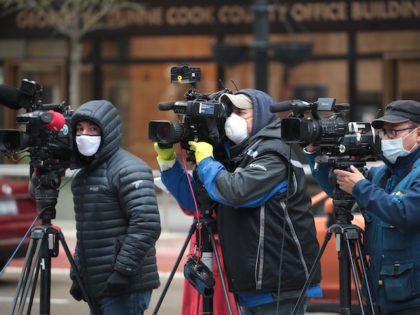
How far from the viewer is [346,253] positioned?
224 inches

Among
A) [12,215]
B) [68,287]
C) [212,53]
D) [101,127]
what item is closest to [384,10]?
[212,53]

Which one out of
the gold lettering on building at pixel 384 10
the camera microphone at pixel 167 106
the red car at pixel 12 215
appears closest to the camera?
the camera microphone at pixel 167 106

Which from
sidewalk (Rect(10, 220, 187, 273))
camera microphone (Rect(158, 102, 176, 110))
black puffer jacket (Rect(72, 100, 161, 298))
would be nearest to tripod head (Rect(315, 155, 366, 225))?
camera microphone (Rect(158, 102, 176, 110))

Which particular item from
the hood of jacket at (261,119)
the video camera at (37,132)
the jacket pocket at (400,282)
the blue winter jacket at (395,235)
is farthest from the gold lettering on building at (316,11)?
the jacket pocket at (400,282)

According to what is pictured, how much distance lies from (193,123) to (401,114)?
1143 millimetres

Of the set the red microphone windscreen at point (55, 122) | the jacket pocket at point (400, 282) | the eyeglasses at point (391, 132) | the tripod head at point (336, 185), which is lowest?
the jacket pocket at point (400, 282)

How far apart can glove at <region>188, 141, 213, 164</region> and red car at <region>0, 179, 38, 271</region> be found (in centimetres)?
561

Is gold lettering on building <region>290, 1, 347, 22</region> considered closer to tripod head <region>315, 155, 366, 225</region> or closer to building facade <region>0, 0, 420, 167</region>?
building facade <region>0, 0, 420, 167</region>

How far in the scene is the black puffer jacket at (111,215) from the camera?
6.20 meters

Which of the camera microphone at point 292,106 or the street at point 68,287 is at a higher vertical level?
the camera microphone at point 292,106

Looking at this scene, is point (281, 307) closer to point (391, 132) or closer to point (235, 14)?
point (391, 132)

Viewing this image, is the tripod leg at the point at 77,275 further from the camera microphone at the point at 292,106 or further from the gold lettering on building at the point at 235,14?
the gold lettering on building at the point at 235,14

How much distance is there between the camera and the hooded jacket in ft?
18.7

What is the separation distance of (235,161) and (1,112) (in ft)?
59.9
